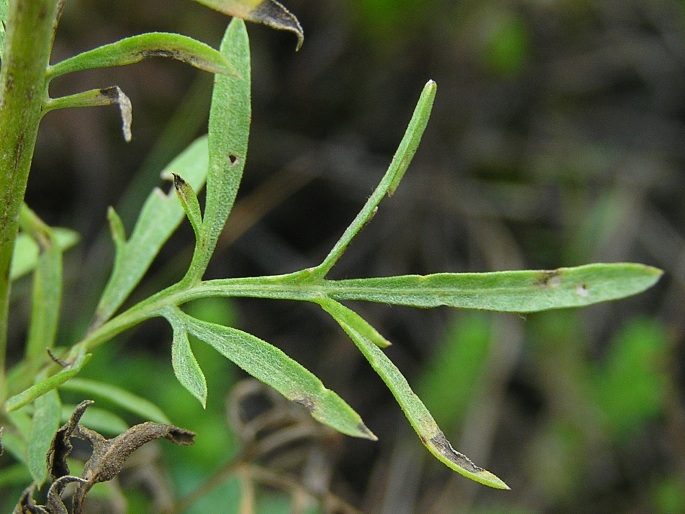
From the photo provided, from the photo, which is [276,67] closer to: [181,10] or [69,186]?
[181,10]

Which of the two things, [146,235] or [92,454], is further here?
[146,235]

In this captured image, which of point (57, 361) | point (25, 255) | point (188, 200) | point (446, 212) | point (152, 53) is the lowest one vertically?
point (446, 212)

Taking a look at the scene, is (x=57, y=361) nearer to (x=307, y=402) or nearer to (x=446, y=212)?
(x=307, y=402)

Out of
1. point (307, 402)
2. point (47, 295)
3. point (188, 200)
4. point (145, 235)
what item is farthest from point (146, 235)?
point (307, 402)

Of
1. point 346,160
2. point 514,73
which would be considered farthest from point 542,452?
point 514,73

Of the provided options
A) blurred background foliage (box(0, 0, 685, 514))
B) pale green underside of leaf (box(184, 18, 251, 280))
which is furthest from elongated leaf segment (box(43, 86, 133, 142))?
blurred background foliage (box(0, 0, 685, 514))

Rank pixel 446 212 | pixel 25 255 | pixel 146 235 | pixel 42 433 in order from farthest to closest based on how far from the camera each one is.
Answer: pixel 446 212
pixel 25 255
pixel 146 235
pixel 42 433

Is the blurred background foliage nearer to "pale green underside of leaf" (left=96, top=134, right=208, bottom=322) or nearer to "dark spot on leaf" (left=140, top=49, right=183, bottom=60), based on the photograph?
"pale green underside of leaf" (left=96, top=134, right=208, bottom=322)
